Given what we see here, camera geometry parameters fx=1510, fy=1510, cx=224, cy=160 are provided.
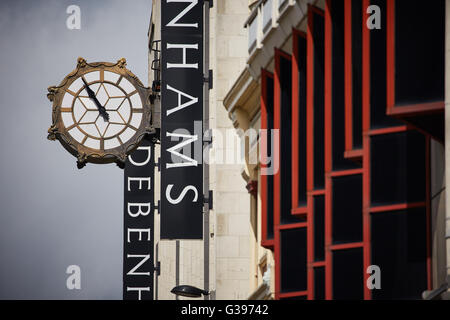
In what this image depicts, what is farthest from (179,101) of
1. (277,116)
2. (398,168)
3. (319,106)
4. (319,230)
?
(398,168)

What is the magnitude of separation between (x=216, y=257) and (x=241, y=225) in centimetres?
127

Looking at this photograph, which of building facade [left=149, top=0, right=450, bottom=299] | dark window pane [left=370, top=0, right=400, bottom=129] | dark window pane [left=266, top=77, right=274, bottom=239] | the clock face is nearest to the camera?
building facade [left=149, top=0, right=450, bottom=299]

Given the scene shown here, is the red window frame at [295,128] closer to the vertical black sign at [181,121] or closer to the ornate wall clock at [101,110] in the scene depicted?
the vertical black sign at [181,121]

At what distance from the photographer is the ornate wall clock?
4350cm

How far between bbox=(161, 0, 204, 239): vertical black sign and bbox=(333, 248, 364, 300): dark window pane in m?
15.8

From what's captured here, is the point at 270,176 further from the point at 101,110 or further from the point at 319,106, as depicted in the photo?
the point at 101,110

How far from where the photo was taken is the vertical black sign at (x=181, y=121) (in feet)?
132

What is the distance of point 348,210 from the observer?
24.5 meters

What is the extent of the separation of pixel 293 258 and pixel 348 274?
4.72 metres

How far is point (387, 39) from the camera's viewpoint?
21.9m

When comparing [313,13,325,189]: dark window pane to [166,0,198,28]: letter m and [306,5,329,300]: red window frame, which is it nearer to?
[306,5,329,300]: red window frame

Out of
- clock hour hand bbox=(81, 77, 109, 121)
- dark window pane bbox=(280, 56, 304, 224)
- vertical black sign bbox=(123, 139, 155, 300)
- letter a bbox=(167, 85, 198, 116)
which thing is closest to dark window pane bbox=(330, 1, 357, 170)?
dark window pane bbox=(280, 56, 304, 224)
